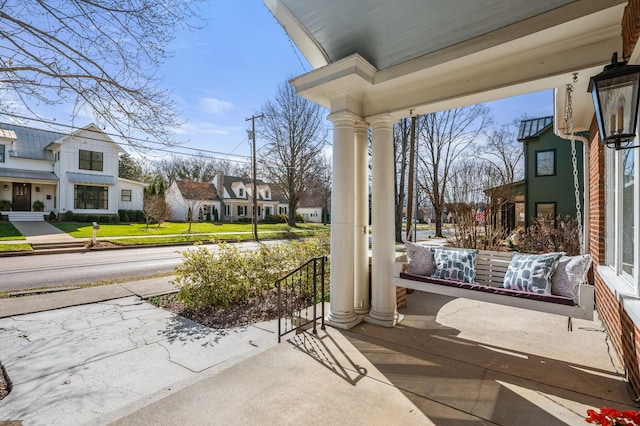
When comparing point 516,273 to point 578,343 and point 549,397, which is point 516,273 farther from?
point 549,397

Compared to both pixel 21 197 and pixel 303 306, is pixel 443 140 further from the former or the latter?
pixel 21 197

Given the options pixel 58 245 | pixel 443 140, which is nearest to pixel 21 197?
pixel 58 245

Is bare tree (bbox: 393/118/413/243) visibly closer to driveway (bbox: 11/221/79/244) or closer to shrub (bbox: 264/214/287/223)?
driveway (bbox: 11/221/79/244)

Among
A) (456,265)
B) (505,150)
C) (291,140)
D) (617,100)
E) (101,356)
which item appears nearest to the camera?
(617,100)

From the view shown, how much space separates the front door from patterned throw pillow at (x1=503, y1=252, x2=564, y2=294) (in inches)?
1089

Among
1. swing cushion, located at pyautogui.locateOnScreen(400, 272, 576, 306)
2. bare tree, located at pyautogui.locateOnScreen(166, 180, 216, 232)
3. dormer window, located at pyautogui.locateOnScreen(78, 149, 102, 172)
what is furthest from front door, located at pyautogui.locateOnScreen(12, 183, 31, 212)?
swing cushion, located at pyautogui.locateOnScreen(400, 272, 576, 306)

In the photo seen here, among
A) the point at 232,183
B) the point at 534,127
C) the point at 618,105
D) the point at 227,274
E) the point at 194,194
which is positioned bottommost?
the point at 227,274

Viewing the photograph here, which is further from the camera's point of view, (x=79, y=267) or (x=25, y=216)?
(x=25, y=216)

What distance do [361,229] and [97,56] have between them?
372 cm

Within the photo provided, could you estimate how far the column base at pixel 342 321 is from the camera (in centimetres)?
403

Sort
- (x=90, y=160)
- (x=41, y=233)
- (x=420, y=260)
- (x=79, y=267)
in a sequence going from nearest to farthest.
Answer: (x=420, y=260) → (x=79, y=267) → (x=41, y=233) → (x=90, y=160)

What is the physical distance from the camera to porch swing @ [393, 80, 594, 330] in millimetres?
3006

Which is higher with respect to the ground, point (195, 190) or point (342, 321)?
point (195, 190)

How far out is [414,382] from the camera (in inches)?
109
